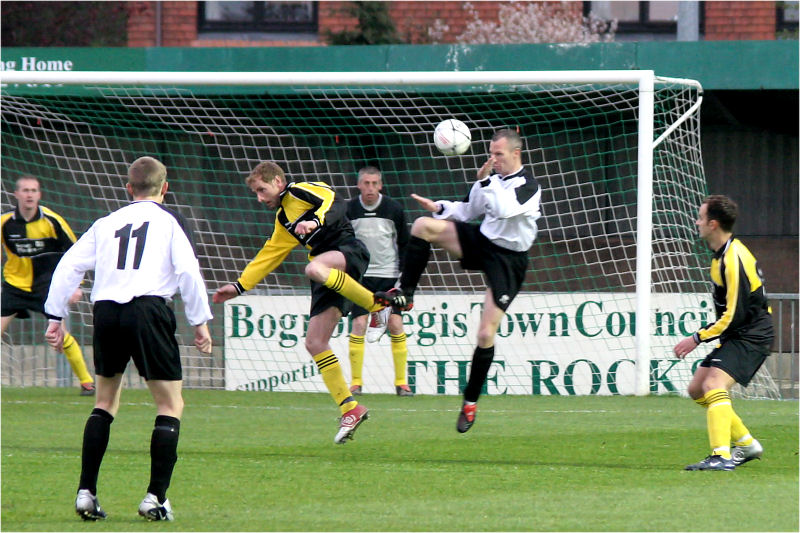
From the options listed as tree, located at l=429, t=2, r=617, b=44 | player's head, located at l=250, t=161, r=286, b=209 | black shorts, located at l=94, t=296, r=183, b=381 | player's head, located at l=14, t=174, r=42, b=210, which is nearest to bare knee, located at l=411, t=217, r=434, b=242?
player's head, located at l=250, t=161, r=286, b=209

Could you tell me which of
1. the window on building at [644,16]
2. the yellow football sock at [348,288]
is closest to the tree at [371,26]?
the window on building at [644,16]

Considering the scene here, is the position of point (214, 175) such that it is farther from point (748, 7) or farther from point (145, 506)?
point (145, 506)

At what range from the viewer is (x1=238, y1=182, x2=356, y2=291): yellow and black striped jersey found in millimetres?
8430

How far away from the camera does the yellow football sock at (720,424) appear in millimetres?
7449

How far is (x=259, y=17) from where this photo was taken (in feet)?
62.6

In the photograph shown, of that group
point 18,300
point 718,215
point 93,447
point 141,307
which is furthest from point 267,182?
point 18,300

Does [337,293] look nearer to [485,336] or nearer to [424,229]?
[424,229]

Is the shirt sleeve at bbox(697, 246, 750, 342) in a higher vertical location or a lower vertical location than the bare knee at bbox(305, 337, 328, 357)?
higher

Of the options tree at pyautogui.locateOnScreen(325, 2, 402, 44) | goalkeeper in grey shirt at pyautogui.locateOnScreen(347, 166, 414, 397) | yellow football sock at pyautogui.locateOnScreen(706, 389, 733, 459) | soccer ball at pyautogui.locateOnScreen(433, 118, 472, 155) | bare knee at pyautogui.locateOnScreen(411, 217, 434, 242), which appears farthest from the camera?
tree at pyautogui.locateOnScreen(325, 2, 402, 44)

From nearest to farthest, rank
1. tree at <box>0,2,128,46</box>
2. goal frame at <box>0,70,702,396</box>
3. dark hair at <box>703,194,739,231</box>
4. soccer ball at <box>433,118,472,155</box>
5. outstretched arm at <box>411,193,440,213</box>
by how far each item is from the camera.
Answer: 1. dark hair at <box>703,194,739,231</box>
2. outstretched arm at <box>411,193,440,213</box>
3. soccer ball at <box>433,118,472,155</box>
4. goal frame at <box>0,70,702,396</box>
5. tree at <box>0,2,128,46</box>

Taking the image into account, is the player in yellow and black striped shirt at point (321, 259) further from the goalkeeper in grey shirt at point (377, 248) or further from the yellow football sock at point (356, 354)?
the yellow football sock at point (356, 354)

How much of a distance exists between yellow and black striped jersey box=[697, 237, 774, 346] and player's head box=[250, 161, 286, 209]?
3079mm

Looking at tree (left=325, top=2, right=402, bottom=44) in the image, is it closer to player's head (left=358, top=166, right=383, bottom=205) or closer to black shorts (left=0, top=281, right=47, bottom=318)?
player's head (left=358, top=166, right=383, bottom=205)

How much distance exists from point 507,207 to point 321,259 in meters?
1.46
